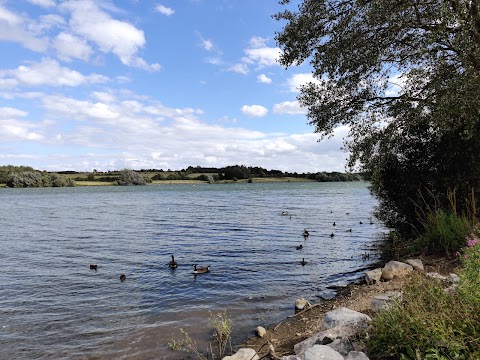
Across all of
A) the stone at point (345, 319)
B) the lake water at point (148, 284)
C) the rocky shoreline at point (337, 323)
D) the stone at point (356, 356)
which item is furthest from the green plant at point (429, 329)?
the lake water at point (148, 284)

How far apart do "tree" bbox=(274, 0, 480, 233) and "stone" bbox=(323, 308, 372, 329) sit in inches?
344

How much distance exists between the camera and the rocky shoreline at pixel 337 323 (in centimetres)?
579

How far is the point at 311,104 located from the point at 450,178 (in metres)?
7.26

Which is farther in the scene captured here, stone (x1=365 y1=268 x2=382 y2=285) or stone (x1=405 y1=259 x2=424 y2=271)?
stone (x1=365 y1=268 x2=382 y2=285)

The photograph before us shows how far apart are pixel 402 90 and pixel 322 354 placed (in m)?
14.2

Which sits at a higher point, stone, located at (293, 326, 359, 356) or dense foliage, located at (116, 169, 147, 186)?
dense foliage, located at (116, 169, 147, 186)

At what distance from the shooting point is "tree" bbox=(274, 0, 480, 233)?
12.3 meters

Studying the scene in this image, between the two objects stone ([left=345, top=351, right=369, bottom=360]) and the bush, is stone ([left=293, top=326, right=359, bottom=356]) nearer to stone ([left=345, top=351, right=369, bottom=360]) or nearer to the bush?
stone ([left=345, top=351, right=369, bottom=360])

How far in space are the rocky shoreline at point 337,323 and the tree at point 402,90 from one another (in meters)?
5.61

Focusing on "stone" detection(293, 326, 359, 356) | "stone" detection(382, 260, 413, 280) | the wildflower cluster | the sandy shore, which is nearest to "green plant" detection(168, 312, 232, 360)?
the sandy shore

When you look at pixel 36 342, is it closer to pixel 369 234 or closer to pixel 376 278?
pixel 376 278

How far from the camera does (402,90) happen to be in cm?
1616

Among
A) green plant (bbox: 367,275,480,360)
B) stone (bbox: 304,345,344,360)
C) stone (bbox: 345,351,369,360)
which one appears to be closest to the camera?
green plant (bbox: 367,275,480,360)

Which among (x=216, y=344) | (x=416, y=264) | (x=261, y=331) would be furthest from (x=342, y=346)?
(x=416, y=264)
